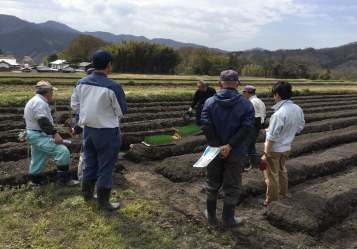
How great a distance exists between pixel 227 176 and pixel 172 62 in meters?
48.0

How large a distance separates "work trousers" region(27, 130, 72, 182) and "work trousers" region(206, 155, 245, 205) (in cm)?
223

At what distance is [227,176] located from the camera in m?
3.55

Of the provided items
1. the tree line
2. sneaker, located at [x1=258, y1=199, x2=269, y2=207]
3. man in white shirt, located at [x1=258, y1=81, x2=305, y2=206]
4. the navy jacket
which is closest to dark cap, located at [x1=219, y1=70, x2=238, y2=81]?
the navy jacket

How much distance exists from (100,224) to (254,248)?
5.77 feet

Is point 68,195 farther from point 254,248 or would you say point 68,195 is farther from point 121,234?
point 254,248

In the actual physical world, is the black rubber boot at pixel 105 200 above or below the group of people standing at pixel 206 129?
below

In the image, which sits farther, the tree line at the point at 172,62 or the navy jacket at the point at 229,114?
the tree line at the point at 172,62

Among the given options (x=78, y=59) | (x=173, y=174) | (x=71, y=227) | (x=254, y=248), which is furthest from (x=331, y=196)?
(x=78, y=59)

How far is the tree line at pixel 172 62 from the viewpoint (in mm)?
47250

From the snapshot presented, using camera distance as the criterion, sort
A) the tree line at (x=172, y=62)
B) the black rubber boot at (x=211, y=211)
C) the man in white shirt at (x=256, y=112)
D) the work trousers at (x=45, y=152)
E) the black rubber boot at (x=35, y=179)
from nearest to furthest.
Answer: the black rubber boot at (x=211, y=211)
the work trousers at (x=45, y=152)
the black rubber boot at (x=35, y=179)
the man in white shirt at (x=256, y=112)
the tree line at (x=172, y=62)

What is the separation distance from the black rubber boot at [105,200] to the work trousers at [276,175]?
7.56 ft

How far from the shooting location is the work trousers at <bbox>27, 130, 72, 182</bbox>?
439 centimetres

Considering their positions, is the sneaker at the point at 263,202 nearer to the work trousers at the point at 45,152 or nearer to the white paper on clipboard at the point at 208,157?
the white paper on clipboard at the point at 208,157

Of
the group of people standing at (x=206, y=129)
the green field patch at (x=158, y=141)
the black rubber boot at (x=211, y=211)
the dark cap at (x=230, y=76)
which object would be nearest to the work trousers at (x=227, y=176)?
the group of people standing at (x=206, y=129)
